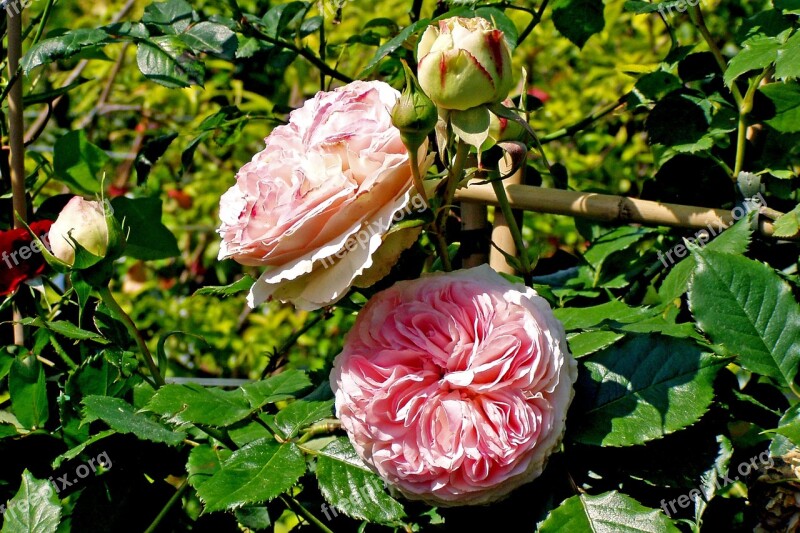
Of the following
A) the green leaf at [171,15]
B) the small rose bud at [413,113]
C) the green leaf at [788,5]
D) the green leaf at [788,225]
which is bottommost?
the green leaf at [788,225]

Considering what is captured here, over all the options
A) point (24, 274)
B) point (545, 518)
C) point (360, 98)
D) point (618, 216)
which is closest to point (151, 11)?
point (24, 274)

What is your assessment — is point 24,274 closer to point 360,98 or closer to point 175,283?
point 360,98

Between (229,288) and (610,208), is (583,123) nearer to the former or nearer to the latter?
(610,208)

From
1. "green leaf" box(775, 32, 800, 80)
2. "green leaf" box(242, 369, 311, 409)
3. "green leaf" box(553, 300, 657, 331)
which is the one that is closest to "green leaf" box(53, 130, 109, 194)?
"green leaf" box(242, 369, 311, 409)

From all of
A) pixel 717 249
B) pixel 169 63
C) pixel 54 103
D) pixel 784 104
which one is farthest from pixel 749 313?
pixel 54 103

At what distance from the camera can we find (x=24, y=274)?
2.80 ft

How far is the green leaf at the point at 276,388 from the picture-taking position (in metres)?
0.68

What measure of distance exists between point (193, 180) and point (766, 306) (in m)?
2.23

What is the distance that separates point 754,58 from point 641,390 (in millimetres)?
369

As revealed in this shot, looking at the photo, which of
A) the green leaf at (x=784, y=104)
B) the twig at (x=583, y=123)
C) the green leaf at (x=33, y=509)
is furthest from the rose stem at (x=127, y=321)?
the green leaf at (x=784, y=104)

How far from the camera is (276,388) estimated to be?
0.73m

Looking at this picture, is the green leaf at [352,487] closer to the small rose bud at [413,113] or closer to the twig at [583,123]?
→ the small rose bud at [413,113]

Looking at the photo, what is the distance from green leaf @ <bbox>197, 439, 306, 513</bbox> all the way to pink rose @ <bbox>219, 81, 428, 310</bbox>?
128mm

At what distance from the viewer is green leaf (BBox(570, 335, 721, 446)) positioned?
56 centimetres
